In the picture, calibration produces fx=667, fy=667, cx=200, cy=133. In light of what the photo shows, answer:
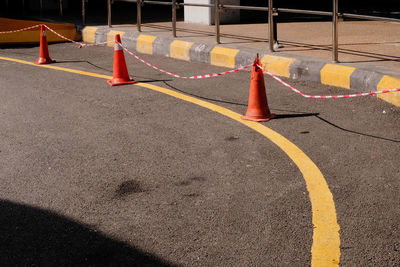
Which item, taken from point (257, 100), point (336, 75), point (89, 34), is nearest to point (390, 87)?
point (336, 75)

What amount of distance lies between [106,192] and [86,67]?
546 centimetres

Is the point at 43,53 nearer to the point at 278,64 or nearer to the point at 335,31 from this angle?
the point at 278,64

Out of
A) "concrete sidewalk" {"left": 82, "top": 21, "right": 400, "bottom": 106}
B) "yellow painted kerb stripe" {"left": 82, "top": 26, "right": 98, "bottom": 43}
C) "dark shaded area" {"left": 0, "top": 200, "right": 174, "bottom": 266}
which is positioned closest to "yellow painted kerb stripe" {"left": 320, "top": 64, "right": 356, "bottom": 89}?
"concrete sidewalk" {"left": 82, "top": 21, "right": 400, "bottom": 106}

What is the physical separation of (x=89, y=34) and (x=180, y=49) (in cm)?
316

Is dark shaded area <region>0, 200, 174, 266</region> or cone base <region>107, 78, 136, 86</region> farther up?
cone base <region>107, 78, 136, 86</region>

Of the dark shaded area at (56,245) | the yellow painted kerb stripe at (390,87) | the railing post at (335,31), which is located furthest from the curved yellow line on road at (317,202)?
the railing post at (335,31)

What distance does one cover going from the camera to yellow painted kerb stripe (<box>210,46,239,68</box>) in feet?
30.8

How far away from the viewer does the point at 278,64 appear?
859 centimetres

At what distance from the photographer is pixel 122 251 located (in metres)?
3.51

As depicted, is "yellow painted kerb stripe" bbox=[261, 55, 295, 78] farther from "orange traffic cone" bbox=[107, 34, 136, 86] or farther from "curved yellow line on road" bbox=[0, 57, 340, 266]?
"curved yellow line on road" bbox=[0, 57, 340, 266]

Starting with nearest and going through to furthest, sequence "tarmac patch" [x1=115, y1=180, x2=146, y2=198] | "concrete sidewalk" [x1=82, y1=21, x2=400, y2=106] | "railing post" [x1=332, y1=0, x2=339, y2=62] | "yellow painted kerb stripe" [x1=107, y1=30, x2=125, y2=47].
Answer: "tarmac patch" [x1=115, y1=180, x2=146, y2=198]
"concrete sidewalk" [x1=82, y1=21, x2=400, y2=106]
"railing post" [x1=332, y1=0, x2=339, y2=62]
"yellow painted kerb stripe" [x1=107, y1=30, x2=125, y2=47]

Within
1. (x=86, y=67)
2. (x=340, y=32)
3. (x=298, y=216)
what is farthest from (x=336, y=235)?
(x=340, y=32)

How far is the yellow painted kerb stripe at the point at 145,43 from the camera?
436 inches

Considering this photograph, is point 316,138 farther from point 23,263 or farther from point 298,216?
point 23,263
